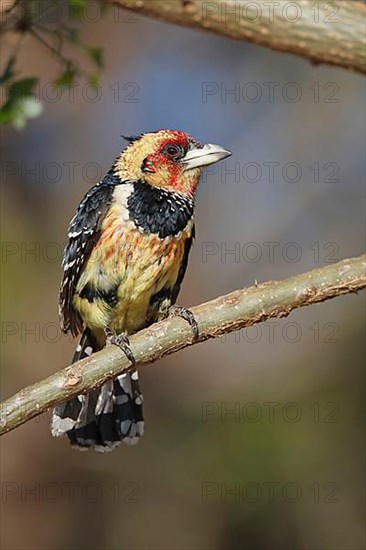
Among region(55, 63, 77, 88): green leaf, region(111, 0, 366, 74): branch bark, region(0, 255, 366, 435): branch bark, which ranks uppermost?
region(111, 0, 366, 74): branch bark

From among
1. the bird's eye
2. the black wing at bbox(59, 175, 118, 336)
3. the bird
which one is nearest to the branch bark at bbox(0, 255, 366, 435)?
the bird

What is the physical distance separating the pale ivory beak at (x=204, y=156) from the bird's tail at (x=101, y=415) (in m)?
0.86

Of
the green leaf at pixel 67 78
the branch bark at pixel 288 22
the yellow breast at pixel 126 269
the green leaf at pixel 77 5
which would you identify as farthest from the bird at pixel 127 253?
the green leaf at pixel 77 5

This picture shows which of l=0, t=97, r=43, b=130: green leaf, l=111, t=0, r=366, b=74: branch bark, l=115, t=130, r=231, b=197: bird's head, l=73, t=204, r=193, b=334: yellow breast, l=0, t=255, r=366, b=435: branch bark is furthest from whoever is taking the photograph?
l=115, t=130, r=231, b=197: bird's head

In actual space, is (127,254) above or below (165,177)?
below

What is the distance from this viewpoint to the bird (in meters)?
3.97

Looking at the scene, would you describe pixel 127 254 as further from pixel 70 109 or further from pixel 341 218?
pixel 70 109

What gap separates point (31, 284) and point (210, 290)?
1302 mm

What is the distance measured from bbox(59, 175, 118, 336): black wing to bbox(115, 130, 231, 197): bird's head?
5.4 inches

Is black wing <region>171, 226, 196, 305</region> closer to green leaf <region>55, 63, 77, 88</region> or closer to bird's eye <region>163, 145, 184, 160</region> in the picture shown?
bird's eye <region>163, 145, 184, 160</region>

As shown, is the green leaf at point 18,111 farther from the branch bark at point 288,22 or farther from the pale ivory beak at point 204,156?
the pale ivory beak at point 204,156

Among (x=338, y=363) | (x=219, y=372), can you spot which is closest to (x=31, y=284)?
(x=219, y=372)

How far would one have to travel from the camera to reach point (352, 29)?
11.7 ft

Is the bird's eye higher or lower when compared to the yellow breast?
higher
